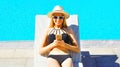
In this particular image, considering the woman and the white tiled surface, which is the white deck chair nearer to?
the woman

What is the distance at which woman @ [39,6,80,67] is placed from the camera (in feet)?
20.2

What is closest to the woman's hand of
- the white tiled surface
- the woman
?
the woman

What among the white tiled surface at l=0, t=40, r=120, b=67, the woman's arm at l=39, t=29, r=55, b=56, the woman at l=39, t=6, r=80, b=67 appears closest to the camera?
the woman at l=39, t=6, r=80, b=67

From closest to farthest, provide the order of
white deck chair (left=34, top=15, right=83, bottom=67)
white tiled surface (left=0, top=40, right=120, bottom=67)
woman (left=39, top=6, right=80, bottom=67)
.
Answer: woman (left=39, top=6, right=80, bottom=67)
white deck chair (left=34, top=15, right=83, bottom=67)
white tiled surface (left=0, top=40, right=120, bottom=67)

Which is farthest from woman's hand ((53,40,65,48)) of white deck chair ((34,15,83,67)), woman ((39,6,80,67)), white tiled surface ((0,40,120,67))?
white tiled surface ((0,40,120,67))

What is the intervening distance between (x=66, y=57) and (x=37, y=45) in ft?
3.16

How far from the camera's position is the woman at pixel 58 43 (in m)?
6.16

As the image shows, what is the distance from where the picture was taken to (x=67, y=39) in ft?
21.4

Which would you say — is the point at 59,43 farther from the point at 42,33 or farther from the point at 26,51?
the point at 26,51

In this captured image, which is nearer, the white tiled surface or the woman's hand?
the woman's hand

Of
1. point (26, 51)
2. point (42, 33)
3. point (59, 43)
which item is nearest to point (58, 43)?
point (59, 43)

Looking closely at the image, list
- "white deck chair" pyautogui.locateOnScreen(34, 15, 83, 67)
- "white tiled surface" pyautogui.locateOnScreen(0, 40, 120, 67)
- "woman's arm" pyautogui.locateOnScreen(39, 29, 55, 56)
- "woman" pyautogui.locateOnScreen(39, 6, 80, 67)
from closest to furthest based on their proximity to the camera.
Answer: "woman" pyautogui.locateOnScreen(39, 6, 80, 67)
"woman's arm" pyautogui.locateOnScreen(39, 29, 55, 56)
"white deck chair" pyautogui.locateOnScreen(34, 15, 83, 67)
"white tiled surface" pyautogui.locateOnScreen(0, 40, 120, 67)

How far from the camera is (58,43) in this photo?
6.26 metres

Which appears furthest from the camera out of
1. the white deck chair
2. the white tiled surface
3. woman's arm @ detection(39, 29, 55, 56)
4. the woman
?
the white tiled surface
